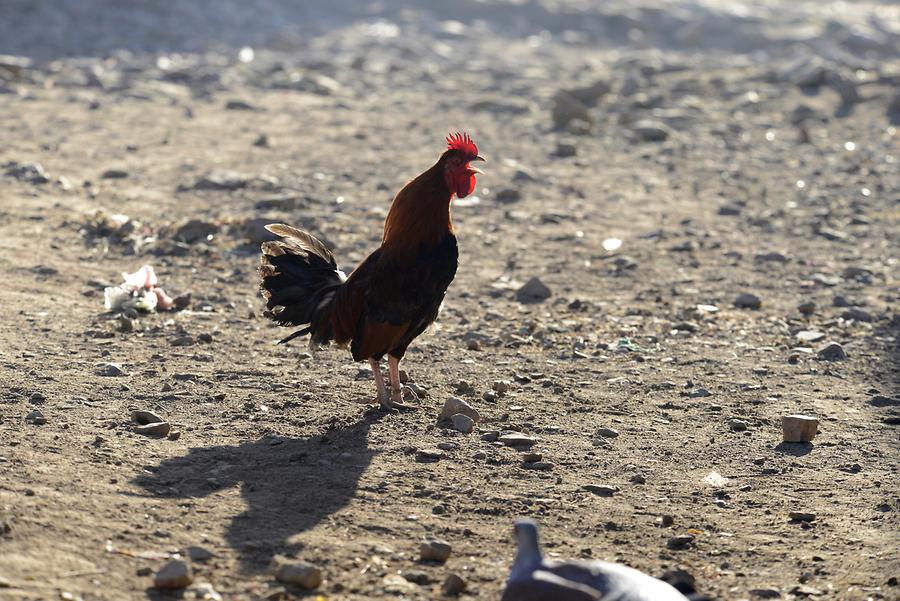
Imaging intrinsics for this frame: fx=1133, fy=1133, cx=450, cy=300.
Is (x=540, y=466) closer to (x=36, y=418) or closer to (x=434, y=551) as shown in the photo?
(x=434, y=551)

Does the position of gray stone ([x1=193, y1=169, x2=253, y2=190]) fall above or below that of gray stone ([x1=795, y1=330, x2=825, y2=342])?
above

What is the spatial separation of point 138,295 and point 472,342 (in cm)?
198

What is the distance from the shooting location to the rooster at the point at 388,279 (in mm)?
5082

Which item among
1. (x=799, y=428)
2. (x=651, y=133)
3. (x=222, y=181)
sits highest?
(x=651, y=133)

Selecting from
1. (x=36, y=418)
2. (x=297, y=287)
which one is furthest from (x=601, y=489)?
(x=36, y=418)

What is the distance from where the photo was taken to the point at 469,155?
5262 millimetres

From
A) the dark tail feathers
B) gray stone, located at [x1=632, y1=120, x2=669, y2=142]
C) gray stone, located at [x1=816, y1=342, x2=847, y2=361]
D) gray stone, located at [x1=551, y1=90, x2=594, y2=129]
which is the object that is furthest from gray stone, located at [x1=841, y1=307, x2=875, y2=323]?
gray stone, located at [x1=551, y1=90, x2=594, y2=129]

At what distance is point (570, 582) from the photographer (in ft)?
9.93

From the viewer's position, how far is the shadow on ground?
12.7 ft

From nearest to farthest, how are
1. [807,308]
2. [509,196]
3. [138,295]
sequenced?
[138,295], [807,308], [509,196]

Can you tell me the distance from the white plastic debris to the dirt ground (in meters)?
0.10

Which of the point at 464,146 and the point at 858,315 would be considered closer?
the point at 464,146

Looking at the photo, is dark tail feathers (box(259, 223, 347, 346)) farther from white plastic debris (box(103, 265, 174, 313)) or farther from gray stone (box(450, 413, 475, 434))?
white plastic debris (box(103, 265, 174, 313))

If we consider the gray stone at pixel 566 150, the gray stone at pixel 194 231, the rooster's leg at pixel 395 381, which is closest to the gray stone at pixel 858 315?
the rooster's leg at pixel 395 381
